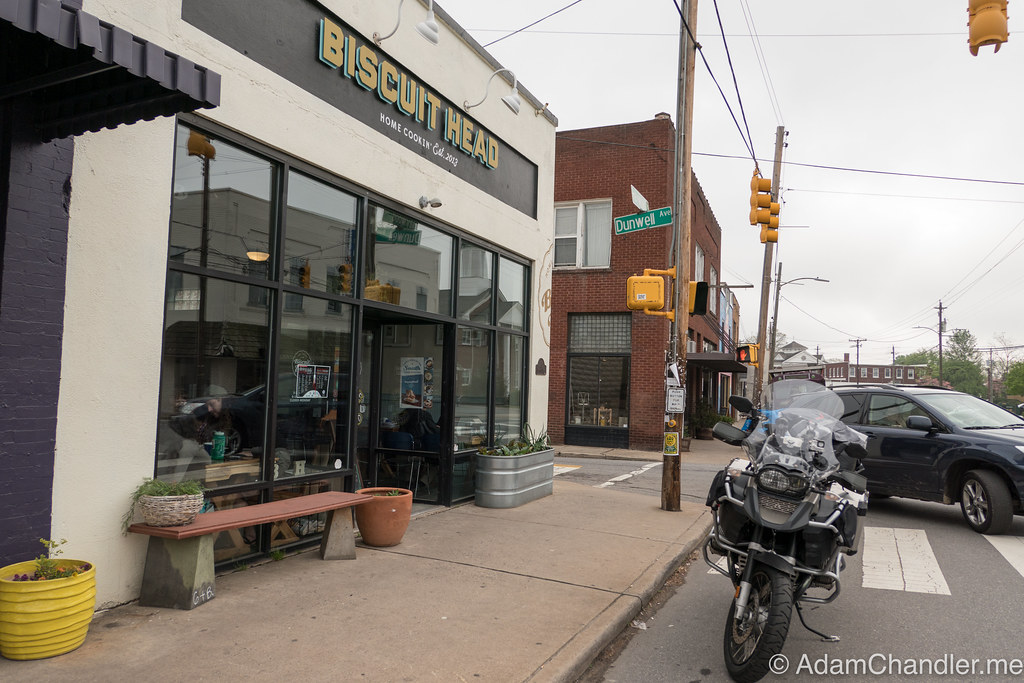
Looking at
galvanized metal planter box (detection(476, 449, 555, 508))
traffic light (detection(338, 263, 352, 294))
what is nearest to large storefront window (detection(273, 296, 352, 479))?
traffic light (detection(338, 263, 352, 294))

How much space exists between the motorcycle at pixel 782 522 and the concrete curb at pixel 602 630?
83cm

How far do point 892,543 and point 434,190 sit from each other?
661 cm

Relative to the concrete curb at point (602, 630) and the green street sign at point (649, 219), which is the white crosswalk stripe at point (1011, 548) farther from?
the green street sign at point (649, 219)

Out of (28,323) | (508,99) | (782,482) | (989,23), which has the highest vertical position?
(508,99)

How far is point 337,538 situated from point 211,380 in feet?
5.88

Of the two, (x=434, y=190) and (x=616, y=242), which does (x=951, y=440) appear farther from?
(x=616, y=242)

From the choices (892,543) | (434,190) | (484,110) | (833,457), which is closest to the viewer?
(833,457)

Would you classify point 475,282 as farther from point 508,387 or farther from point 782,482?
point 782,482

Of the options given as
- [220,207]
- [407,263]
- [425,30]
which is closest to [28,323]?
[220,207]

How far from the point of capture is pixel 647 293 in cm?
919

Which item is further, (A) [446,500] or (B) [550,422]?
(B) [550,422]

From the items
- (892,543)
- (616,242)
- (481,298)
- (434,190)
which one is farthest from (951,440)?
(616,242)

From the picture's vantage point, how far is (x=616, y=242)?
19.8m

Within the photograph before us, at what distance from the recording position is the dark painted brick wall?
4102 mm
